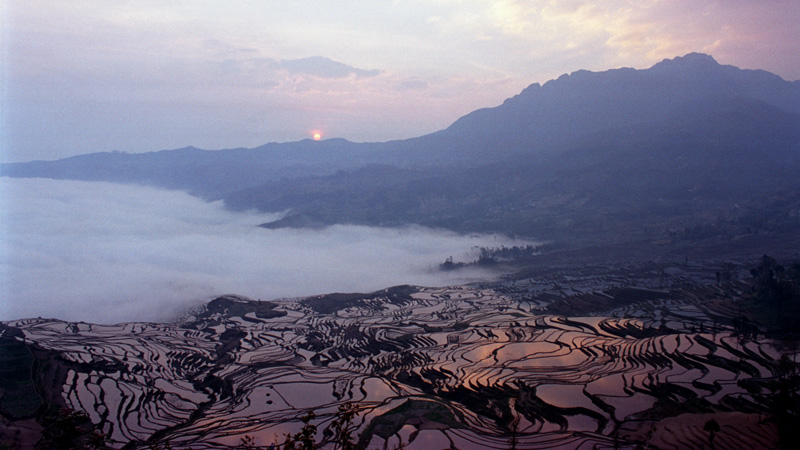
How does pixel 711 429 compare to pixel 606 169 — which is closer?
pixel 711 429

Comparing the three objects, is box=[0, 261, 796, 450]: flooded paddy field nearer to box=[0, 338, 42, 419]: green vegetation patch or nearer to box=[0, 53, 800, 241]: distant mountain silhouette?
box=[0, 338, 42, 419]: green vegetation patch

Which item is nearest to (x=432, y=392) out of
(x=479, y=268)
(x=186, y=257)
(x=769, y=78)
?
(x=479, y=268)

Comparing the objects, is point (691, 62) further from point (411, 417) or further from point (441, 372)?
point (411, 417)

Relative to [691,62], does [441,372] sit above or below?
below

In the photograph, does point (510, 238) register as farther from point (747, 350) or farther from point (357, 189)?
point (747, 350)

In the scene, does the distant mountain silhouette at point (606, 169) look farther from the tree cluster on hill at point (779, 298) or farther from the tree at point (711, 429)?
the tree at point (711, 429)

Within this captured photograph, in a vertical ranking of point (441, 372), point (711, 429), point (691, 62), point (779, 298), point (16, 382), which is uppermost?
point (691, 62)

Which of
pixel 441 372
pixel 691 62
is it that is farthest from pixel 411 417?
pixel 691 62
